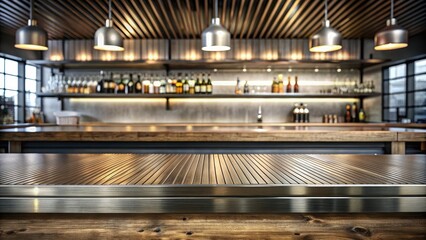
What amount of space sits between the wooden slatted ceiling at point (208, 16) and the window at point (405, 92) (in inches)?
23.1

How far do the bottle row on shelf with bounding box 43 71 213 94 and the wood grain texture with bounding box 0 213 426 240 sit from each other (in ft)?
13.0

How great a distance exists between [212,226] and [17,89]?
5.13 meters

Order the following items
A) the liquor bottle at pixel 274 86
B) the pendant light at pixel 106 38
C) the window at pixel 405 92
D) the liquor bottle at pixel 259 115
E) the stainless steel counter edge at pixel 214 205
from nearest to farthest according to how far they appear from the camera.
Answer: the stainless steel counter edge at pixel 214 205 → the pendant light at pixel 106 38 → the window at pixel 405 92 → the liquor bottle at pixel 274 86 → the liquor bottle at pixel 259 115

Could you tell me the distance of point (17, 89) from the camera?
4.80 metres

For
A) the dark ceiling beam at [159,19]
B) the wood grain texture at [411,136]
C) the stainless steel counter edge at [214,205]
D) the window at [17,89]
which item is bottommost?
the stainless steel counter edge at [214,205]

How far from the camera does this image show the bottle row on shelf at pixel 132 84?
15.8ft

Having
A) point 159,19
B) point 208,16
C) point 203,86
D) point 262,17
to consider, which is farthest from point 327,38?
point 203,86

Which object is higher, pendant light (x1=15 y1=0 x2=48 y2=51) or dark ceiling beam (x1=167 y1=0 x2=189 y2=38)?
dark ceiling beam (x1=167 y1=0 x2=189 y2=38)

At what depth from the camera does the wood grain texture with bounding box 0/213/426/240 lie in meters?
0.79

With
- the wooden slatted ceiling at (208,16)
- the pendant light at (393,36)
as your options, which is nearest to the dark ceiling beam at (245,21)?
the wooden slatted ceiling at (208,16)

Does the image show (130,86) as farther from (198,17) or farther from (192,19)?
(198,17)

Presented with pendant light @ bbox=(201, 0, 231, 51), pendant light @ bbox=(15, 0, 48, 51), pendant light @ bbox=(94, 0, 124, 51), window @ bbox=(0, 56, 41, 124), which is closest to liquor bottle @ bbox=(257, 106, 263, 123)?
pendant light @ bbox=(201, 0, 231, 51)

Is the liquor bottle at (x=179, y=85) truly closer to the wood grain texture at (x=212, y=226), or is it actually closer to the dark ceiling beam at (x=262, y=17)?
the dark ceiling beam at (x=262, y=17)

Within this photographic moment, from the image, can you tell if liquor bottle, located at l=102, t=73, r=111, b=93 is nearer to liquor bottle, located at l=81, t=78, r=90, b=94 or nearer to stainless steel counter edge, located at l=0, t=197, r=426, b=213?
liquor bottle, located at l=81, t=78, r=90, b=94
